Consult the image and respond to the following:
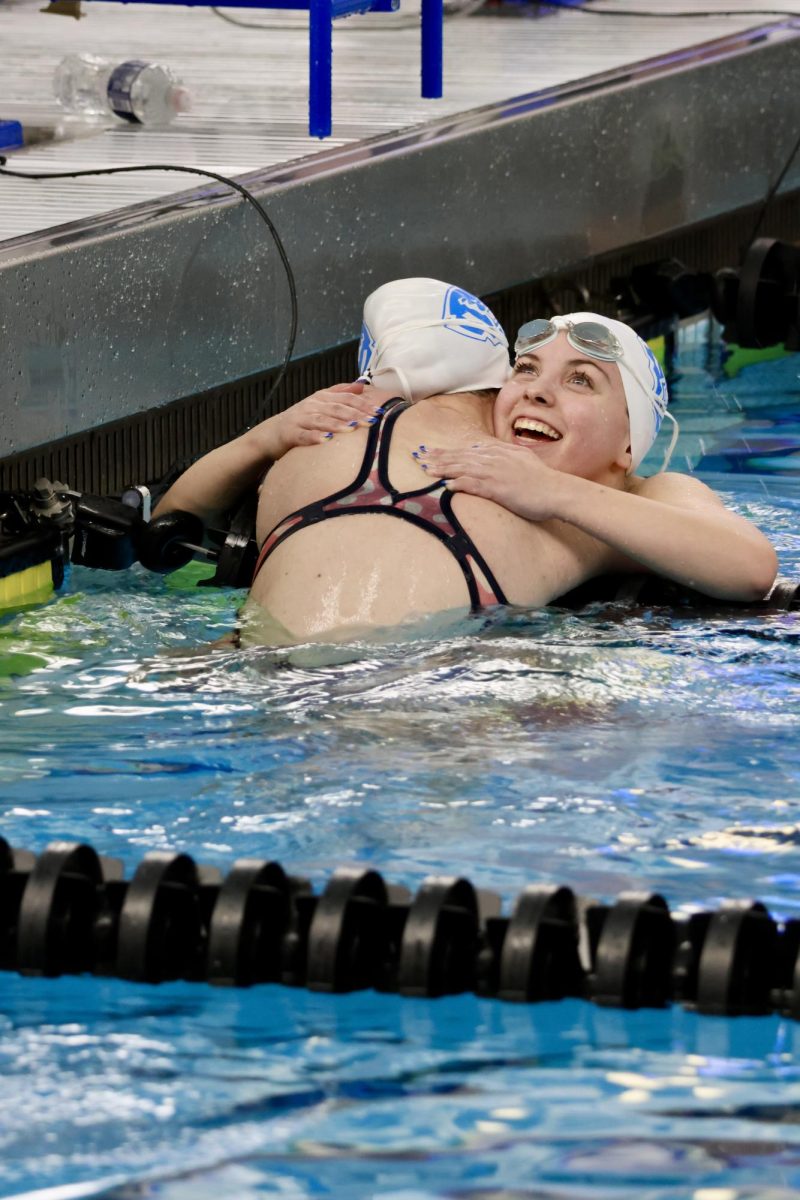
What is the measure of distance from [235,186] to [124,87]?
1.26 meters

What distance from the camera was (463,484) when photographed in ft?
11.1

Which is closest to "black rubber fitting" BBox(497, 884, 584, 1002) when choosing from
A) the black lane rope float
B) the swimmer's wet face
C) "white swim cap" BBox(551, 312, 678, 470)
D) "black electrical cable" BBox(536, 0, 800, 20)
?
the black lane rope float

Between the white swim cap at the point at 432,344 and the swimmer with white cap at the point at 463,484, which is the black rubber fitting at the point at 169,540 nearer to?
the swimmer with white cap at the point at 463,484

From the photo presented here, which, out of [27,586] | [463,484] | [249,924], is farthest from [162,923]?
[27,586]

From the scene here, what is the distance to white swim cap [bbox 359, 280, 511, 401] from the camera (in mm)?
3691

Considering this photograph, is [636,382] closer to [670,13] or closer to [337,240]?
[337,240]

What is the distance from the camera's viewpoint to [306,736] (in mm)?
2855

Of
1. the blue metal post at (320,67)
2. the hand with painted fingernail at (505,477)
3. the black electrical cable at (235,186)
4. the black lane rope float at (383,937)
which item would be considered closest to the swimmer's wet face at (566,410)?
the hand with painted fingernail at (505,477)

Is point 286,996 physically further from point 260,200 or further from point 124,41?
point 124,41

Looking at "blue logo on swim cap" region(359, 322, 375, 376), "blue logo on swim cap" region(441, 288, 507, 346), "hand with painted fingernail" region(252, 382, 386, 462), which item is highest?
"blue logo on swim cap" region(441, 288, 507, 346)

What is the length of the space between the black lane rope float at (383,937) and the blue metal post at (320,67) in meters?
3.18

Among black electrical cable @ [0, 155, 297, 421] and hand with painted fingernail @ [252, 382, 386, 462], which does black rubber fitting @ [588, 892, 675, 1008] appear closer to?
hand with painted fingernail @ [252, 382, 386, 462]

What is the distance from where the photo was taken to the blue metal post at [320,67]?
4.94 m

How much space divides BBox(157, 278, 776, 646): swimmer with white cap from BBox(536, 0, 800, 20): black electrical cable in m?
3.52
